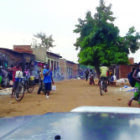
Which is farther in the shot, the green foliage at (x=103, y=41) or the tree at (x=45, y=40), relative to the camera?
the tree at (x=45, y=40)

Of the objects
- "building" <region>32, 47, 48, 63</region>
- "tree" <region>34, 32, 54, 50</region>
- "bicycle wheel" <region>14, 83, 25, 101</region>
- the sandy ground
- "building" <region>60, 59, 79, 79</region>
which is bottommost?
the sandy ground

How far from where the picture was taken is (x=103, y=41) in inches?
915

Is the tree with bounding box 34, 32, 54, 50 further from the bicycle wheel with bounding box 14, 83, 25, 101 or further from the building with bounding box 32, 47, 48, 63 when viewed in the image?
the bicycle wheel with bounding box 14, 83, 25, 101

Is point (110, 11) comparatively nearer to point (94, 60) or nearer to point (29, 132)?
point (94, 60)

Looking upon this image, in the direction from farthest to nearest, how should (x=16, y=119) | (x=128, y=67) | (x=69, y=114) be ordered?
(x=128, y=67) → (x=16, y=119) → (x=69, y=114)

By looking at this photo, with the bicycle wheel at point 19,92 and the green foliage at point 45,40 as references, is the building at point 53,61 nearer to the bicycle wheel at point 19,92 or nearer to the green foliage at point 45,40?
the green foliage at point 45,40

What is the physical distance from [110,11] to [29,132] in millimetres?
22581

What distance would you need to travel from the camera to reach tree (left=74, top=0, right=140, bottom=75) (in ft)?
74.6

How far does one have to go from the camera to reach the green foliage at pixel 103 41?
2273cm

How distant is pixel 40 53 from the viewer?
4078 centimetres

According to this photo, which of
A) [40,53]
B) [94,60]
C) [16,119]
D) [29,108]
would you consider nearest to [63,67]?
[40,53]

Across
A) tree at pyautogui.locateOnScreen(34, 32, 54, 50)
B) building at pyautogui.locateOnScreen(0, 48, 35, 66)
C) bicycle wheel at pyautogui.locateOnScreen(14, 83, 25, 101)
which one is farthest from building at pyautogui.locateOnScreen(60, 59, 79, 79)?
bicycle wheel at pyautogui.locateOnScreen(14, 83, 25, 101)

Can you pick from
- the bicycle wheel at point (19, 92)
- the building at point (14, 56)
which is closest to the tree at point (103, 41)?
the building at point (14, 56)

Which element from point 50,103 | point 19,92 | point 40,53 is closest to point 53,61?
point 40,53
